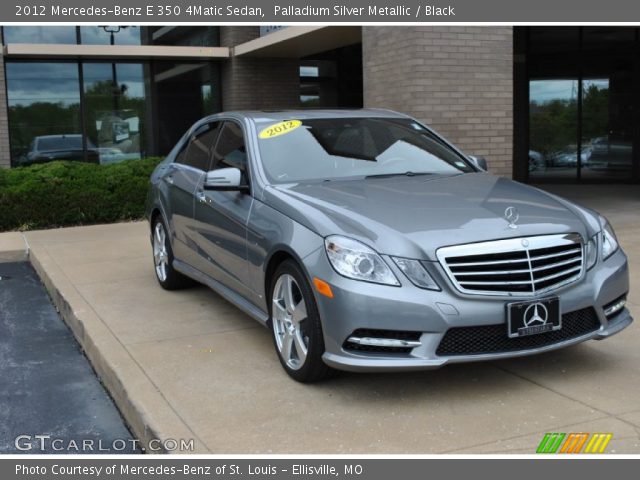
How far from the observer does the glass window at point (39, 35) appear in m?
15.0

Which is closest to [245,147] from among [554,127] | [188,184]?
[188,184]

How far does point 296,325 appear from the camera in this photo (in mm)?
4570

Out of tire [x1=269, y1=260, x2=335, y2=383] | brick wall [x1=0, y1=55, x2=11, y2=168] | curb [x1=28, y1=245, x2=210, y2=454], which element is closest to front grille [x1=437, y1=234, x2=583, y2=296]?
tire [x1=269, y1=260, x2=335, y2=383]

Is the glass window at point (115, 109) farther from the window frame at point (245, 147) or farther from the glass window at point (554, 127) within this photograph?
the window frame at point (245, 147)

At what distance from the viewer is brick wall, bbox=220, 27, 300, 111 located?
52.5 ft

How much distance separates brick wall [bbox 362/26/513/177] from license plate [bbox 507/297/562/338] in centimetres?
610

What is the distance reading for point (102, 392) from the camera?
5.09 m

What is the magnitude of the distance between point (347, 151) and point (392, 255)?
1.66m

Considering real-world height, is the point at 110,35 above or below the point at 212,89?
above

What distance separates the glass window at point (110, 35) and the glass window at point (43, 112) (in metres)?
0.63

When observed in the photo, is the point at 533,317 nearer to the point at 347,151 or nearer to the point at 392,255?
the point at 392,255

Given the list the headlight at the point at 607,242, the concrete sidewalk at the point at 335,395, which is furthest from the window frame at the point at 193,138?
the headlight at the point at 607,242

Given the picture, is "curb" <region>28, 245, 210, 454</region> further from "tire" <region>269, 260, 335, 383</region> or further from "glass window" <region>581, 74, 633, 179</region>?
"glass window" <region>581, 74, 633, 179</region>

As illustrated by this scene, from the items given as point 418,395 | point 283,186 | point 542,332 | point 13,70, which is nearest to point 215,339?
point 283,186
